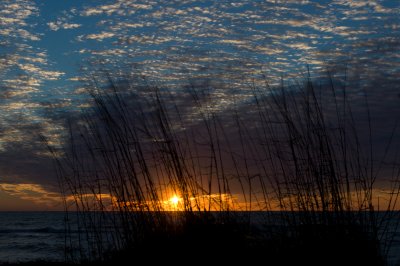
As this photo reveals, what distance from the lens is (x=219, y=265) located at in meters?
2.82

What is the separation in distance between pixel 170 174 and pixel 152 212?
30 cm

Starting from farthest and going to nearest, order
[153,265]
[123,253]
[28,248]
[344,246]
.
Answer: [28,248] → [123,253] → [153,265] → [344,246]

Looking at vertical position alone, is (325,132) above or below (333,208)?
above

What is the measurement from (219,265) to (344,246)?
80 centimetres

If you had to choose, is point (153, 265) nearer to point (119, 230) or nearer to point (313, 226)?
point (119, 230)

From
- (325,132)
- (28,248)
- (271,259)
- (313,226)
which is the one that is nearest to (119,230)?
(271,259)

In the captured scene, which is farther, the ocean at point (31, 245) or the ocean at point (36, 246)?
the ocean at point (31, 245)

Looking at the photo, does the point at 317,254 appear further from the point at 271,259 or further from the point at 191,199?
the point at 191,199

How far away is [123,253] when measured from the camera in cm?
319

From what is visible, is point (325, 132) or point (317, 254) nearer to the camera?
point (317, 254)

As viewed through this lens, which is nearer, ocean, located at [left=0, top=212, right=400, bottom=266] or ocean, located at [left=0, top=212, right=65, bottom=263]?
ocean, located at [left=0, top=212, right=400, bottom=266]

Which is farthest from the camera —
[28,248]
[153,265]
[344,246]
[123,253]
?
[28,248]

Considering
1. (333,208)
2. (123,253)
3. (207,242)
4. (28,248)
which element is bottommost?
(28,248)

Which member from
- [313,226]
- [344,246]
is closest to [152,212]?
[313,226]
